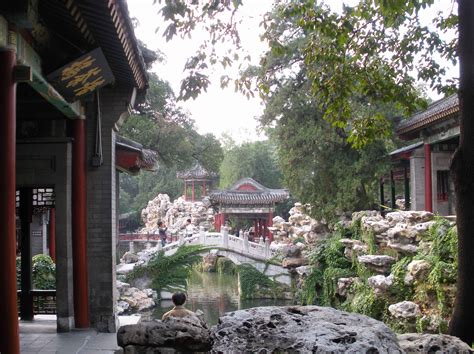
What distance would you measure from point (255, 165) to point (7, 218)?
36.5 metres

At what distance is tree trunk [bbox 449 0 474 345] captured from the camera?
475 centimetres

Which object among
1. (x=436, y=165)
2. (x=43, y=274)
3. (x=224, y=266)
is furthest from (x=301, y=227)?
(x=43, y=274)

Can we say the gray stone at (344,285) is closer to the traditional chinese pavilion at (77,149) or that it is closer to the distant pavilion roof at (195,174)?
the traditional chinese pavilion at (77,149)

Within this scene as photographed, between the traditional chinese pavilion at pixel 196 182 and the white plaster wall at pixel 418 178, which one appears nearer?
the white plaster wall at pixel 418 178

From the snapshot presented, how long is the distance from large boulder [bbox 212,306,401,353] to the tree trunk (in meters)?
1.41

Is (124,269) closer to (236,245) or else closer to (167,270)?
(167,270)

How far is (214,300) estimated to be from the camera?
2198cm

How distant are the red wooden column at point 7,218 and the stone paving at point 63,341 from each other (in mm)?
1778

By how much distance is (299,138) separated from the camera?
56.1 feet

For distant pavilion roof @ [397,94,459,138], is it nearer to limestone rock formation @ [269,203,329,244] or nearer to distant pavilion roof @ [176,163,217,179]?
limestone rock formation @ [269,203,329,244]

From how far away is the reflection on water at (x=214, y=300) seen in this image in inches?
739

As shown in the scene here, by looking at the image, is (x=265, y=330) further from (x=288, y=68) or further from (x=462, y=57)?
(x=288, y=68)

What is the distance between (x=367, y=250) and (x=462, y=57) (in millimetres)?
8726

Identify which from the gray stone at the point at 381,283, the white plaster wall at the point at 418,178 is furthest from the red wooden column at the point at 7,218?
the white plaster wall at the point at 418,178
